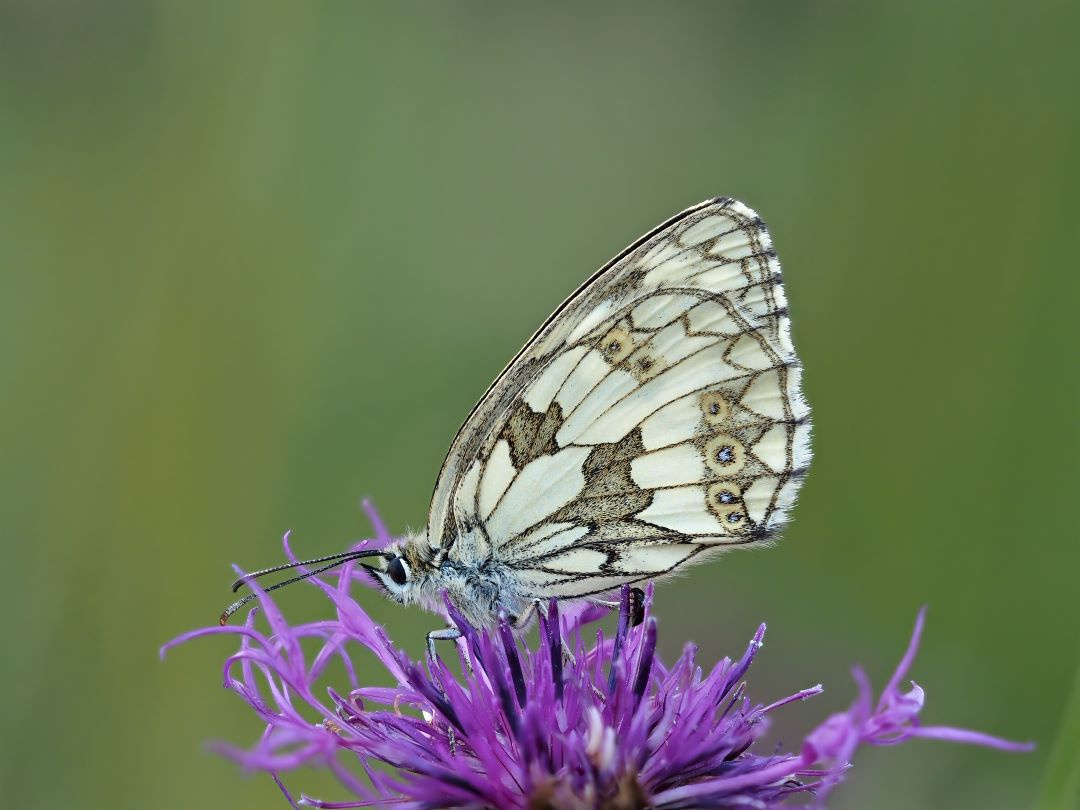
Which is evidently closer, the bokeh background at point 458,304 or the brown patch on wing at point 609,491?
the brown patch on wing at point 609,491

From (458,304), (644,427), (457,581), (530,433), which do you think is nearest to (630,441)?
(644,427)

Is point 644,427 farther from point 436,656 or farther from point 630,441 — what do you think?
point 436,656

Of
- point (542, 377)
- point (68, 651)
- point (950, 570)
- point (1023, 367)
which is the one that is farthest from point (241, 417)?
point (1023, 367)

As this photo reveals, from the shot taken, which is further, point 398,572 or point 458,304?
point 458,304

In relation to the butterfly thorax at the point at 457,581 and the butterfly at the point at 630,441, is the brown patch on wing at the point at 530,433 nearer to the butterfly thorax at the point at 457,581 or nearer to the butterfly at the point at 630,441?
the butterfly at the point at 630,441

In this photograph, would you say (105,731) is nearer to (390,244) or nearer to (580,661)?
(580,661)

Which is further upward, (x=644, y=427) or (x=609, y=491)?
(x=644, y=427)

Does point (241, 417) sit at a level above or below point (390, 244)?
below

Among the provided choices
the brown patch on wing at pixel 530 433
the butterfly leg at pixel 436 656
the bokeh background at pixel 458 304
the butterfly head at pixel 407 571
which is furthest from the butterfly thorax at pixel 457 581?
the bokeh background at pixel 458 304
